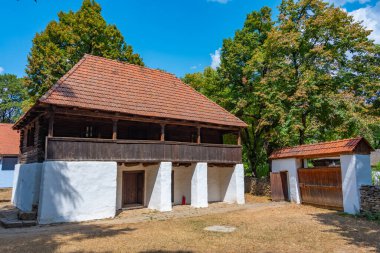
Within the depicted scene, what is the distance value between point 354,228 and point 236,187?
8.61 m

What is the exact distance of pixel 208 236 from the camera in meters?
9.86

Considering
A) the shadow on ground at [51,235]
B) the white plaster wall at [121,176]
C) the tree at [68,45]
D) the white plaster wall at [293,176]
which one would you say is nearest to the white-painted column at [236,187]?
the white plaster wall at [293,176]

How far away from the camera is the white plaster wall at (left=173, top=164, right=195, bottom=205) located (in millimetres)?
18453

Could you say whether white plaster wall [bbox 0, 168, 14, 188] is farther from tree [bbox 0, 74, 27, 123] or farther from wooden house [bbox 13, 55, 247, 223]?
tree [bbox 0, 74, 27, 123]

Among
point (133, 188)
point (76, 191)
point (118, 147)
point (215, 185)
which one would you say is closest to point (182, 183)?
point (215, 185)

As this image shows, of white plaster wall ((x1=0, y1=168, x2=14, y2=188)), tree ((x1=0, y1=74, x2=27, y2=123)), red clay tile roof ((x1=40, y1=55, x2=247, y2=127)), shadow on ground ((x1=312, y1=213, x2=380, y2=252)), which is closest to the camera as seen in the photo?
shadow on ground ((x1=312, y1=213, x2=380, y2=252))

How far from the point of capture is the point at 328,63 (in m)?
19.1

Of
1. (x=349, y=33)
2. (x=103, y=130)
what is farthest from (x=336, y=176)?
(x=103, y=130)

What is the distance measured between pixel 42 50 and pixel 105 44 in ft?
16.9

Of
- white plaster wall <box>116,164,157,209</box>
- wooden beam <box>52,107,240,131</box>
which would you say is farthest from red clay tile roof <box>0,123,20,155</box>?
wooden beam <box>52,107,240,131</box>

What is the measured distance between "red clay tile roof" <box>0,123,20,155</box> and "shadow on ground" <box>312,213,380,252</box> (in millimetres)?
28300

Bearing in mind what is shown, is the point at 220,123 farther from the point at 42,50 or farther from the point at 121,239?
the point at 42,50

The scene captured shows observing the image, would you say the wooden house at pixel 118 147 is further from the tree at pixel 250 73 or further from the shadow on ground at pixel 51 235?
the tree at pixel 250 73

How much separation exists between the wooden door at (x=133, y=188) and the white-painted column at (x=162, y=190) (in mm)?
1188
